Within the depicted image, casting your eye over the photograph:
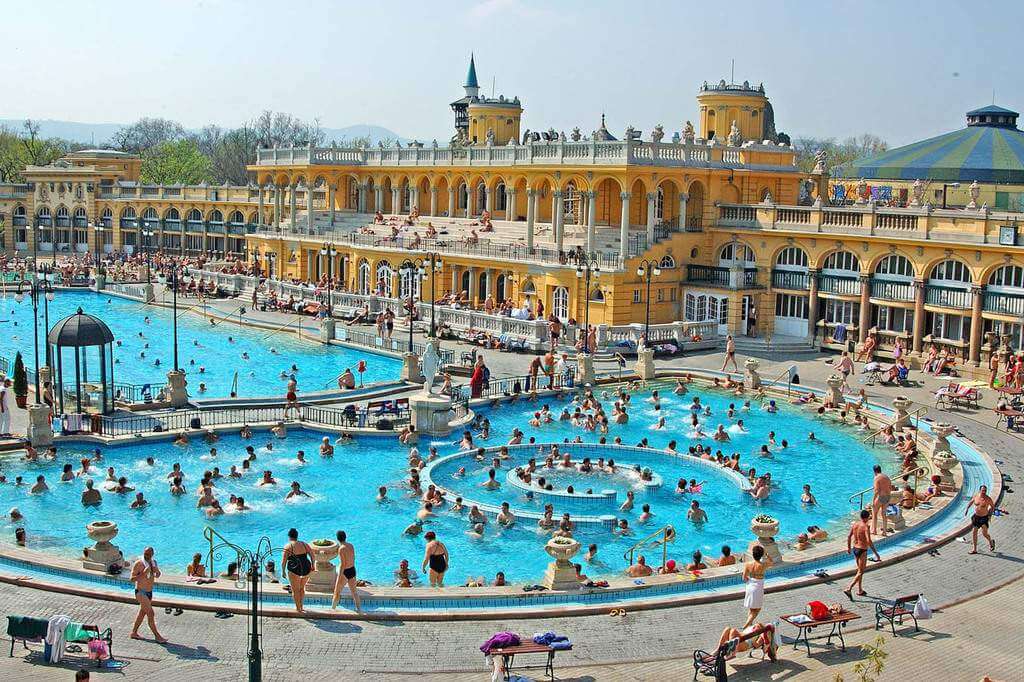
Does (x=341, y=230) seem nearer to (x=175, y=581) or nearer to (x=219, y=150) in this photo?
(x=175, y=581)

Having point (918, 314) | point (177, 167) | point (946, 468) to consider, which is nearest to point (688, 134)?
point (918, 314)

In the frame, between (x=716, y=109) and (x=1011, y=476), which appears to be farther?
(x=716, y=109)

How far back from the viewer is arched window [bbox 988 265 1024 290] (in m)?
39.8

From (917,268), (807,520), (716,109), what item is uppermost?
(716,109)

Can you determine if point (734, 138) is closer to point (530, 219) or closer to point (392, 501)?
point (530, 219)

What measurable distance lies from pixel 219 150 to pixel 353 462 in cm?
12431

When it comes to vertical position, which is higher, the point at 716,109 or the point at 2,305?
the point at 716,109

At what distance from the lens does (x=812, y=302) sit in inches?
1842

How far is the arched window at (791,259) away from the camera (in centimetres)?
4738

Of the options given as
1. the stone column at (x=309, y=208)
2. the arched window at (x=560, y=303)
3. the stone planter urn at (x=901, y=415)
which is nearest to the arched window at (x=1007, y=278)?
the stone planter urn at (x=901, y=415)

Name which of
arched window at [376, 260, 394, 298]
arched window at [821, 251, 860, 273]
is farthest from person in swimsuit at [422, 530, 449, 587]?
arched window at [376, 260, 394, 298]

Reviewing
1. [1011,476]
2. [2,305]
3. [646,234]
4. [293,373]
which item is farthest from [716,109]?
[2,305]

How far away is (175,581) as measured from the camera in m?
18.9

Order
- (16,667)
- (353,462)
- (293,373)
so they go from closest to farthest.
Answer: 1. (16,667)
2. (353,462)
3. (293,373)
